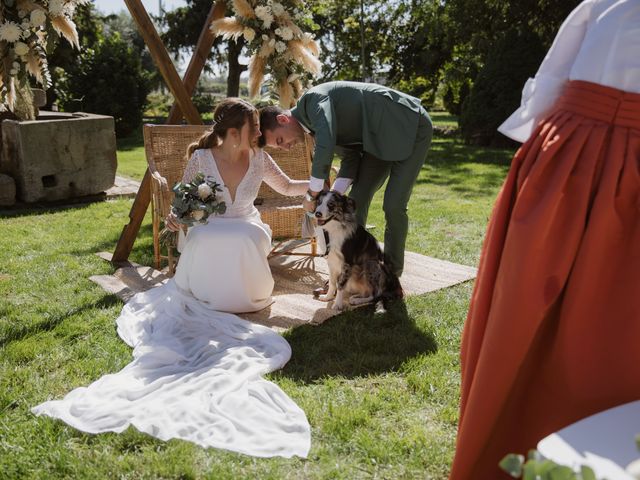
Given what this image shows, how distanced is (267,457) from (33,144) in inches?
261

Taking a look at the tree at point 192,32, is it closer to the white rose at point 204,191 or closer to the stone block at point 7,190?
the stone block at point 7,190

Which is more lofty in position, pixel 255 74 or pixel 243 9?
pixel 243 9

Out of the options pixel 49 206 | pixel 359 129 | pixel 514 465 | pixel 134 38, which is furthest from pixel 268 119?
pixel 134 38

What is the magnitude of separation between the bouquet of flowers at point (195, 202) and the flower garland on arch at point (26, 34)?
1217 mm

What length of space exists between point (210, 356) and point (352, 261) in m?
1.34

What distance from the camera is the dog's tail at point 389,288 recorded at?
4.60m

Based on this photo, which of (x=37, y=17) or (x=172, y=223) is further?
(x=172, y=223)

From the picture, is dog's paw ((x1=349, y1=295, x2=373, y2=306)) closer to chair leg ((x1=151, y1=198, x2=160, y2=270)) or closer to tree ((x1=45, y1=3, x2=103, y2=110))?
chair leg ((x1=151, y1=198, x2=160, y2=270))

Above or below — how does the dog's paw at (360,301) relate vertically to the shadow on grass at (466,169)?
below

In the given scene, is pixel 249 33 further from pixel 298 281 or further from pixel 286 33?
pixel 298 281

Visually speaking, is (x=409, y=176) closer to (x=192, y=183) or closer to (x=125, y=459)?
(x=192, y=183)

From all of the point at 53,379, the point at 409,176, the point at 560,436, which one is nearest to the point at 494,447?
the point at 560,436

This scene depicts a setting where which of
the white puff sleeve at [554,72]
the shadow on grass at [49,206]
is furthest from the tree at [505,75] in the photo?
the white puff sleeve at [554,72]

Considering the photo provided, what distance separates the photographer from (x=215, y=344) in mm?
3889
